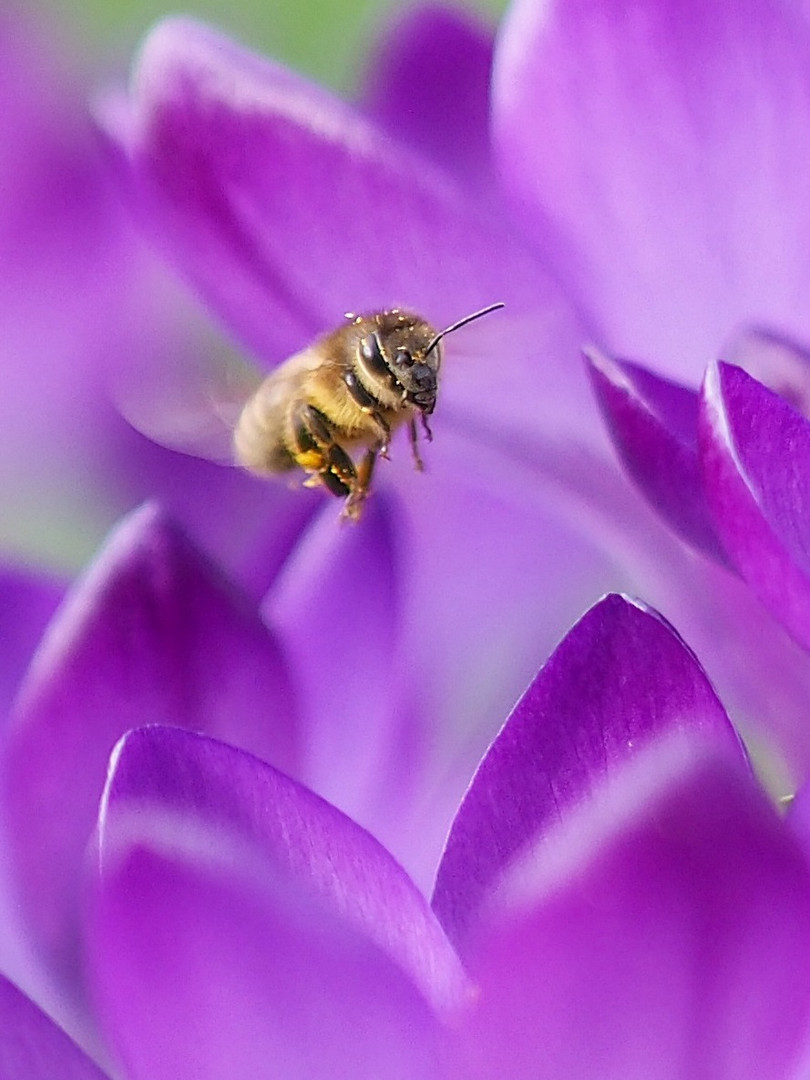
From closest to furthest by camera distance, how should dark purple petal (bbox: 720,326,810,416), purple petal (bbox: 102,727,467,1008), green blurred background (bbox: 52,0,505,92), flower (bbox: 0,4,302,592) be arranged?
purple petal (bbox: 102,727,467,1008) < dark purple petal (bbox: 720,326,810,416) < flower (bbox: 0,4,302,592) < green blurred background (bbox: 52,0,505,92)

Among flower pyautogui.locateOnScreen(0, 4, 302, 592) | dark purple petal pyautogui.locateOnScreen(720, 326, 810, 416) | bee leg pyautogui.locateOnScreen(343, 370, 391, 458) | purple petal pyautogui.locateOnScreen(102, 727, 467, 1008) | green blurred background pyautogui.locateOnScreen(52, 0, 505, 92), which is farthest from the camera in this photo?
green blurred background pyautogui.locateOnScreen(52, 0, 505, 92)

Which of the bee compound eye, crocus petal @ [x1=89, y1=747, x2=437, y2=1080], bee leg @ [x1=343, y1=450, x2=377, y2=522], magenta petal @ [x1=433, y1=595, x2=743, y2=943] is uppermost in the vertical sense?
the bee compound eye

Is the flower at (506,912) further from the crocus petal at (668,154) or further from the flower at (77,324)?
the flower at (77,324)

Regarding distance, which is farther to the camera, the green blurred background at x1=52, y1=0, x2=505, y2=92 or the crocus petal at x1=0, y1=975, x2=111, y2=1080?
the green blurred background at x1=52, y1=0, x2=505, y2=92

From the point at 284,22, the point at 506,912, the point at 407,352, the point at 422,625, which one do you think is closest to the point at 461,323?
the point at 407,352

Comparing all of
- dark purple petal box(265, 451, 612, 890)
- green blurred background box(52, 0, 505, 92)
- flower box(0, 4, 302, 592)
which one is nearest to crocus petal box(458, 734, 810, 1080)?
dark purple petal box(265, 451, 612, 890)

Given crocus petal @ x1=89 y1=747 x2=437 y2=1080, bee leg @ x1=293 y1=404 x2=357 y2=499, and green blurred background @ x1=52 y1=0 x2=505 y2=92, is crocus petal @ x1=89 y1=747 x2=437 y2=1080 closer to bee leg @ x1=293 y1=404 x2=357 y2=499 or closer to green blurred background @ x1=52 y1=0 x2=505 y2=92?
bee leg @ x1=293 y1=404 x2=357 y2=499
